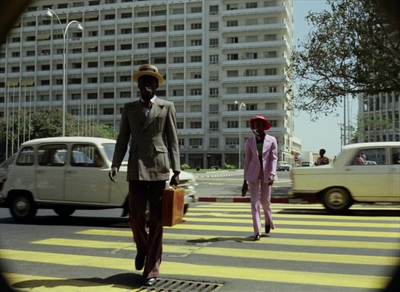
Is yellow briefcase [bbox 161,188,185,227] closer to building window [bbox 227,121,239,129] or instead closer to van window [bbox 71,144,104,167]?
van window [bbox 71,144,104,167]

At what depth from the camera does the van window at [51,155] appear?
902cm

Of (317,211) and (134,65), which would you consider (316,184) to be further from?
(134,65)

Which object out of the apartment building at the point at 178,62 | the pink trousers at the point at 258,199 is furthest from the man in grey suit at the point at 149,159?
the apartment building at the point at 178,62

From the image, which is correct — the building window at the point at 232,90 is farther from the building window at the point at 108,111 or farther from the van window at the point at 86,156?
the van window at the point at 86,156

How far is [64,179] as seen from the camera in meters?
8.84

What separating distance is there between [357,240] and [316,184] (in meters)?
3.96

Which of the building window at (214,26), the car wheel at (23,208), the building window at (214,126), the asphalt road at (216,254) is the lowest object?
the asphalt road at (216,254)

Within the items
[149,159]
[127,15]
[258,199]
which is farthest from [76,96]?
[149,159]

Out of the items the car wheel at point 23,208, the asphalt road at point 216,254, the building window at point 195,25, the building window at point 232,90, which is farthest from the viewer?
the building window at point 195,25

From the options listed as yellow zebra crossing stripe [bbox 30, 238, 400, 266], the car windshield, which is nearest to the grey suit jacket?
yellow zebra crossing stripe [bbox 30, 238, 400, 266]

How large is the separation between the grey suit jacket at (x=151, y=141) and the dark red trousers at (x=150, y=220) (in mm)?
155

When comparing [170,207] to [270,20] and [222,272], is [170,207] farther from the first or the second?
[270,20]

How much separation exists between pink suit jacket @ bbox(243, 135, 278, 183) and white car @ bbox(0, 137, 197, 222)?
2.40 meters

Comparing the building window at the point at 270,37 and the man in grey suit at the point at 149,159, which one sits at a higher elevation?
the building window at the point at 270,37
